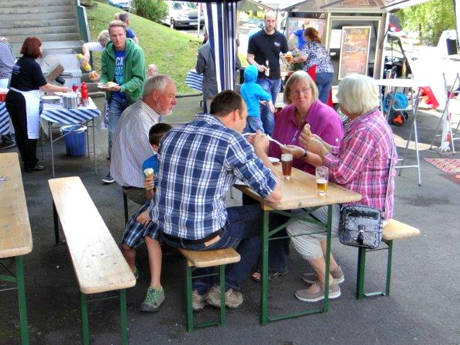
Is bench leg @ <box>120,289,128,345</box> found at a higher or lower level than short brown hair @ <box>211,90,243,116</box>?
lower

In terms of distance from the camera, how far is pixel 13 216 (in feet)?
9.06

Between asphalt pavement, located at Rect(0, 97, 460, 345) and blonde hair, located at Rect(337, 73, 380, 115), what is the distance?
124 centimetres

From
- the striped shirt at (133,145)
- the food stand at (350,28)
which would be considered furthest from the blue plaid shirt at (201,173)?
the food stand at (350,28)

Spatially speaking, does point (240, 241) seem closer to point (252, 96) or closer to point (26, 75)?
point (252, 96)

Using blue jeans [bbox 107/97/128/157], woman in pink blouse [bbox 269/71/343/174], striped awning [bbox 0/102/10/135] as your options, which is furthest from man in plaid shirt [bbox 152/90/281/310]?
striped awning [bbox 0/102/10/135]

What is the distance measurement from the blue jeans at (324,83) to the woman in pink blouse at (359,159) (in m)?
5.27

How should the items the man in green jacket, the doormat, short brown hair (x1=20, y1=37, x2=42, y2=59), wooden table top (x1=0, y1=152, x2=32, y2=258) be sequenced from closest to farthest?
wooden table top (x1=0, y1=152, x2=32, y2=258)
the man in green jacket
short brown hair (x1=20, y1=37, x2=42, y2=59)
the doormat

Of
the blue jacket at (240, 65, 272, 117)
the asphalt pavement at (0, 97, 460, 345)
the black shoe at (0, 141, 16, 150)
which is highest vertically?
the blue jacket at (240, 65, 272, 117)

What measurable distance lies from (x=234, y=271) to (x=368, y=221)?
867 millimetres

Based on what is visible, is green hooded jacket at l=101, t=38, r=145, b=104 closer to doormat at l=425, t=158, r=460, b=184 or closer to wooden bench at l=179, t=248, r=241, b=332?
wooden bench at l=179, t=248, r=241, b=332

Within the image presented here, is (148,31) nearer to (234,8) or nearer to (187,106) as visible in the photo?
(187,106)

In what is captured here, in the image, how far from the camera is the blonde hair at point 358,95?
3213 millimetres

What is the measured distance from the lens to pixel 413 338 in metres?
3.07

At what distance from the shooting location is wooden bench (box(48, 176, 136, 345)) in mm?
2623
